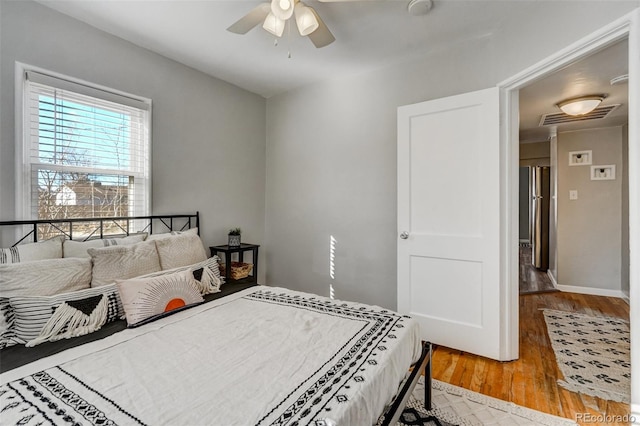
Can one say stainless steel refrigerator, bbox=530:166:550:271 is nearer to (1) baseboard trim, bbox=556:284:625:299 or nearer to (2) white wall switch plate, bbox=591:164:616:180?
(1) baseboard trim, bbox=556:284:625:299

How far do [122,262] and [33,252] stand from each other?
46cm

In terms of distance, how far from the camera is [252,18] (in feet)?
6.15

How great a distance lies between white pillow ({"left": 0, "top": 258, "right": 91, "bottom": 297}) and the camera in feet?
5.08

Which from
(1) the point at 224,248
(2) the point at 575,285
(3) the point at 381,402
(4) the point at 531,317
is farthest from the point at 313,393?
(2) the point at 575,285

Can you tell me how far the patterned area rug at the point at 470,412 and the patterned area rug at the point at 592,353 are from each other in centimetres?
53

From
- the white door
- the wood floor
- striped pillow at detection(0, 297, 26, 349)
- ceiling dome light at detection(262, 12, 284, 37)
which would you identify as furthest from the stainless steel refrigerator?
striped pillow at detection(0, 297, 26, 349)

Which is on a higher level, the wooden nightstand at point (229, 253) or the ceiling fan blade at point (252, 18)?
the ceiling fan blade at point (252, 18)

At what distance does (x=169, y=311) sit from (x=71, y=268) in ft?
2.01

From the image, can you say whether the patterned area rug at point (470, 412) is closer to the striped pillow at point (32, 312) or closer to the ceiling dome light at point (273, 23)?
the striped pillow at point (32, 312)

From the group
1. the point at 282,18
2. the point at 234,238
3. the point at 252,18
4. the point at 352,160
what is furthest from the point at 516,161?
the point at 234,238

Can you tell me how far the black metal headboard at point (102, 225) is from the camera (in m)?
2.02

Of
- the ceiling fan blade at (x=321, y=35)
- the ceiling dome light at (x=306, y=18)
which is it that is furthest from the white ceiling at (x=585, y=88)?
the ceiling dome light at (x=306, y=18)

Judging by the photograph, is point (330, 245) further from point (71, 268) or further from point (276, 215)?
point (71, 268)

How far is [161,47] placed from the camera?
103 inches
